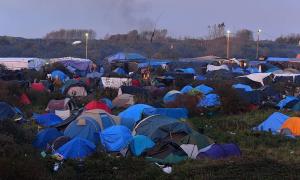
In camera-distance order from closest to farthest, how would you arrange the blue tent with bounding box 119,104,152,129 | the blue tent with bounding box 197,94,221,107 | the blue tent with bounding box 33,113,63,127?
the blue tent with bounding box 119,104,152,129, the blue tent with bounding box 33,113,63,127, the blue tent with bounding box 197,94,221,107

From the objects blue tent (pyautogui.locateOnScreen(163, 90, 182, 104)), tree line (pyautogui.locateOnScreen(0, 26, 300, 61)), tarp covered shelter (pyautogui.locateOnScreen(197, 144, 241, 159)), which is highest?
tree line (pyautogui.locateOnScreen(0, 26, 300, 61))

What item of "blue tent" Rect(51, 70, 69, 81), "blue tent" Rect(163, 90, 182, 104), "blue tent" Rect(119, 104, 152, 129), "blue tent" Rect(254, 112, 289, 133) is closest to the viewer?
"blue tent" Rect(119, 104, 152, 129)

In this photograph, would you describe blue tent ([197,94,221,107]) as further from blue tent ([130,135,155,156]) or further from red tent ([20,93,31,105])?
blue tent ([130,135,155,156])

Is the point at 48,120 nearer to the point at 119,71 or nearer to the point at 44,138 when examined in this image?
the point at 44,138

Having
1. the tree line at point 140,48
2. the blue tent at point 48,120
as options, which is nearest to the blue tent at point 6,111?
the blue tent at point 48,120

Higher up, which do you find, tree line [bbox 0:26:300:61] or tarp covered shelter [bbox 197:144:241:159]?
tree line [bbox 0:26:300:61]

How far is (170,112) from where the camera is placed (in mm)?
22969

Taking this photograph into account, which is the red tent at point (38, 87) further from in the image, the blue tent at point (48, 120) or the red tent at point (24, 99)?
the blue tent at point (48, 120)

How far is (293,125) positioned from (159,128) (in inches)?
226

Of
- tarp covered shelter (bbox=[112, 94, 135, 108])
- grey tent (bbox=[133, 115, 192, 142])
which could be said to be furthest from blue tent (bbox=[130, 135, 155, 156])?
tarp covered shelter (bbox=[112, 94, 135, 108])

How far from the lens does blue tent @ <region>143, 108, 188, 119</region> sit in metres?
21.9

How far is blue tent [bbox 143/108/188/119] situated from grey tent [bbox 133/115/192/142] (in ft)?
9.90

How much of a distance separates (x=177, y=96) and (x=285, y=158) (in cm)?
1192

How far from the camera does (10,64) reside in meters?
51.3
